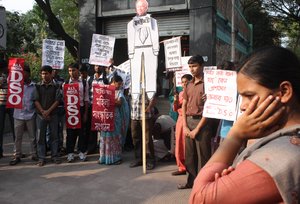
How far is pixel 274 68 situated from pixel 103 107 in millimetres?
4669

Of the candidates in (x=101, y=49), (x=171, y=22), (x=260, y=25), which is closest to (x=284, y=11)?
(x=260, y=25)

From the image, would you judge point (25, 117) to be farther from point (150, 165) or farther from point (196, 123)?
point (196, 123)

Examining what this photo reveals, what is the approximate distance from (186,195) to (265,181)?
3442mm

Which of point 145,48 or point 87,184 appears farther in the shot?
point 145,48

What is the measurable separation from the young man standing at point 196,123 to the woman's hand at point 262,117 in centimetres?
305

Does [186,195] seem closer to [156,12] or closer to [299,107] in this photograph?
[299,107]

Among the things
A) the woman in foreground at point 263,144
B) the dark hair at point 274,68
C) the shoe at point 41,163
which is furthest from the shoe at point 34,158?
the dark hair at point 274,68

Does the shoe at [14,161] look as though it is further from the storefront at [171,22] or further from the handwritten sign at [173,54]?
the storefront at [171,22]

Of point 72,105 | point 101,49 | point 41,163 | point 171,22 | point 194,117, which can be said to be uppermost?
point 171,22

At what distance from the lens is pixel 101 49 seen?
6.64 metres

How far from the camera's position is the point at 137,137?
5.51 m

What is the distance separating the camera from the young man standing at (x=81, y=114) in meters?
5.80

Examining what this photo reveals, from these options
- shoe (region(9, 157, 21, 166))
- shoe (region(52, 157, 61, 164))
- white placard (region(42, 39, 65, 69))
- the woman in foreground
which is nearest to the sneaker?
shoe (region(52, 157, 61, 164))

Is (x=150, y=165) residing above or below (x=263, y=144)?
below
